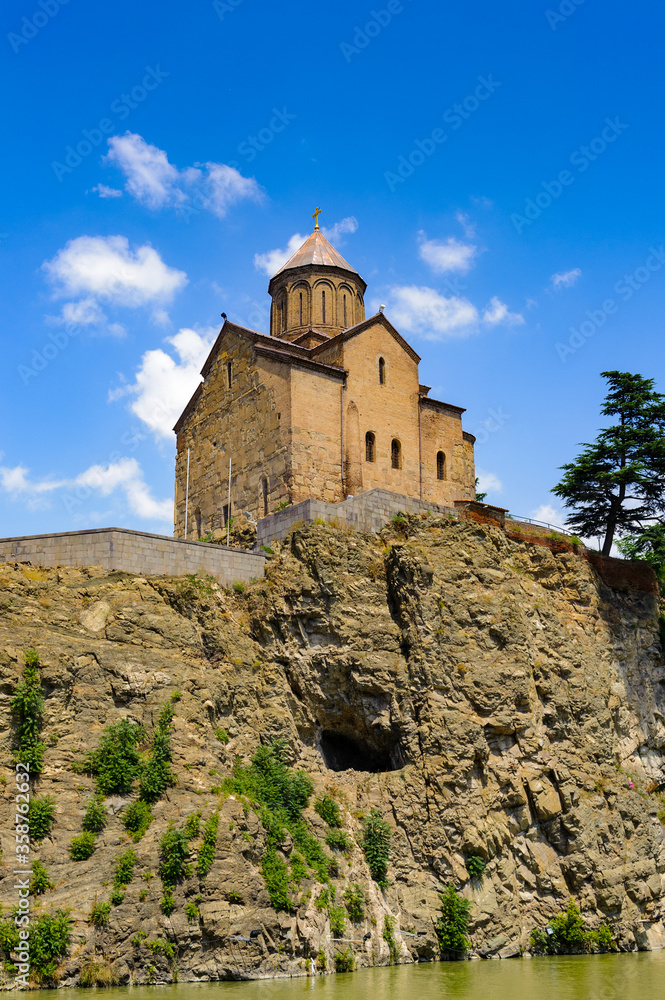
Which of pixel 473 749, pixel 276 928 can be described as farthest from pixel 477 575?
pixel 276 928

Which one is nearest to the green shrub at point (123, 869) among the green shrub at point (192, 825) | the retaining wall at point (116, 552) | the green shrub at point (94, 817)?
the green shrub at point (94, 817)

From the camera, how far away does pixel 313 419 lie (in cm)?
2747

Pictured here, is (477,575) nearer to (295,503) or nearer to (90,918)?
(295,503)

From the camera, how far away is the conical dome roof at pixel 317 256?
33344 millimetres

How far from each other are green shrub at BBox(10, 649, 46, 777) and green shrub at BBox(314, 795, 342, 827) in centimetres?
624

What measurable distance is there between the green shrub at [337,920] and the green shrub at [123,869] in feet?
14.0

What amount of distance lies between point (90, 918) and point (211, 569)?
28.2 feet

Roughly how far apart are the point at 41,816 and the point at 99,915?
2.02 meters

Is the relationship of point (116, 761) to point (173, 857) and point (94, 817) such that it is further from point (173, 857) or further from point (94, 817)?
point (173, 857)

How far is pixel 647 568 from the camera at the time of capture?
98.1 feet

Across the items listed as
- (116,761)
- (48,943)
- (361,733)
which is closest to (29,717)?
(116,761)

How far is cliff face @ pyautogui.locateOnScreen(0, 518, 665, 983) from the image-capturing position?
17562 mm

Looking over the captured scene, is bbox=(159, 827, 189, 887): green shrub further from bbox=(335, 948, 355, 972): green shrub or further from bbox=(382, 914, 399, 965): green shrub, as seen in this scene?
bbox=(382, 914, 399, 965): green shrub

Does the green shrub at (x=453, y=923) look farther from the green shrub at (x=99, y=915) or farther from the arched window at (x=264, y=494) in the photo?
the arched window at (x=264, y=494)
